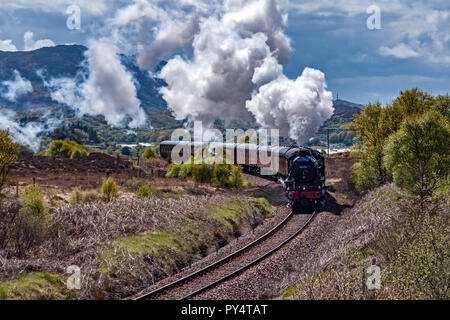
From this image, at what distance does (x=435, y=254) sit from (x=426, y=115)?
12329mm

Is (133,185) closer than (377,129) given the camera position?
Yes

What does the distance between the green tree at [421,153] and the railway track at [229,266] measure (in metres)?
5.94

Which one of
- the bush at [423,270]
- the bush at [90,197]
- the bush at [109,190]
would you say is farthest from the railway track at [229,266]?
the bush at [90,197]

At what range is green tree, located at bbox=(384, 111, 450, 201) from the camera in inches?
814

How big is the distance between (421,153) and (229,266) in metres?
11.2

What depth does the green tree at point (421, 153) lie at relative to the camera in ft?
67.8

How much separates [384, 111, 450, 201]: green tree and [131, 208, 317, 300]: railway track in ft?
19.5

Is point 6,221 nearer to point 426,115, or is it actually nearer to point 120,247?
point 120,247

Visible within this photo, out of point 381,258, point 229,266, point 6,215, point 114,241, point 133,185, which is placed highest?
point 6,215

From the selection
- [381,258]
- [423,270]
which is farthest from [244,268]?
[423,270]

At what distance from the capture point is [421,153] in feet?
68.9

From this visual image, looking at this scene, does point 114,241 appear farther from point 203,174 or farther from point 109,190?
point 203,174

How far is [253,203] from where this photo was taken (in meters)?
29.7
